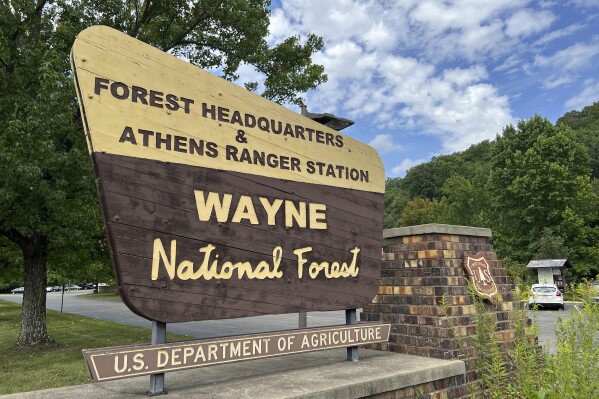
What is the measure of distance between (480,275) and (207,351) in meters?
3.33

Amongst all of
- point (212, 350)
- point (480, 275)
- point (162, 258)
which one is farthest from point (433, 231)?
point (162, 258)

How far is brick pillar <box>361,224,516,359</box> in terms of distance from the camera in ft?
15.2

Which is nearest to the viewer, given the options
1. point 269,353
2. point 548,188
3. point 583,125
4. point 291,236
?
point 269,353

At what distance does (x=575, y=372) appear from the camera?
356 centimetres

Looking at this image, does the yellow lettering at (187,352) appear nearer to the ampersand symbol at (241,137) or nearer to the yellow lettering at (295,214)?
the yellow lettering at (295,214)

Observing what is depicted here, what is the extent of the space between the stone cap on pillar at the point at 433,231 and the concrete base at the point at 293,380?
1.35 metres

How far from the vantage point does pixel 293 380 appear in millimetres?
3670

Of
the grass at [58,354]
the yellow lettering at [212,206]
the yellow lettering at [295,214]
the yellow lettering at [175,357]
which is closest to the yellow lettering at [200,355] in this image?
the yellow lettering at [175,357]

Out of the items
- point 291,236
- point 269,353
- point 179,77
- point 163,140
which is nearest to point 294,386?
point 269,353

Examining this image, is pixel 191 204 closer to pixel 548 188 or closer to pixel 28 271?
pixel 28 271

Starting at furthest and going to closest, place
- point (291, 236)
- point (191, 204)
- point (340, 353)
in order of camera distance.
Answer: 1. point (340, 353)
2. point (291, 236)
3. point (191, 204)

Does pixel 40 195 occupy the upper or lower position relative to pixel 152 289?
upper

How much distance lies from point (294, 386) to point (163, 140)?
83.8 inches

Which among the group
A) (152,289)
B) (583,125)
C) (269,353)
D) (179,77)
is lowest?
(269,353)
